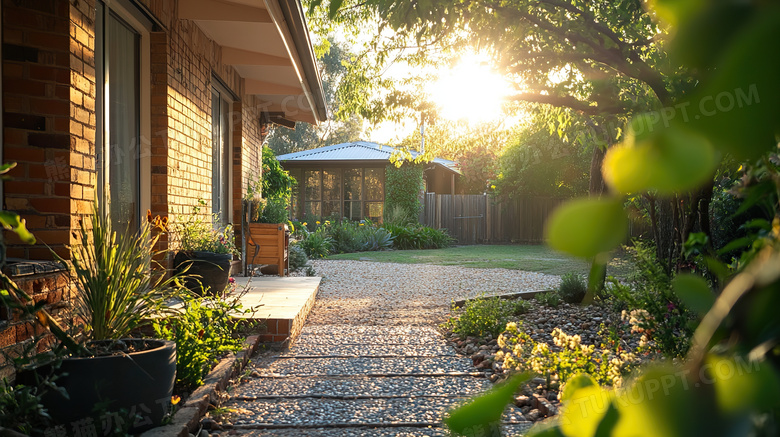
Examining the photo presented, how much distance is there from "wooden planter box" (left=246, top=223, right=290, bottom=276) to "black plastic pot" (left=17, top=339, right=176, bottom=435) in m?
5.66

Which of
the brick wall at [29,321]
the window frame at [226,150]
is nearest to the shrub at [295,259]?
the window frame at [226,150]

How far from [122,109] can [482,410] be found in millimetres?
4927

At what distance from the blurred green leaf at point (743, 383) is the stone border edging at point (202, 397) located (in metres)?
2.67

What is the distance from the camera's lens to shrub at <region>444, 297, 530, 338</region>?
5.06m

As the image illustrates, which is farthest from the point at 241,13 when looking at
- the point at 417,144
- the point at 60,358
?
the point at 417,144

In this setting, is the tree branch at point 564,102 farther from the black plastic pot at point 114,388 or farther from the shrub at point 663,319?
the black plastic pot at point 114,388

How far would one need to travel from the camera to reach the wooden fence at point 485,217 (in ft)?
66.4

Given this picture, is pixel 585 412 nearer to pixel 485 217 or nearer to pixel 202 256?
pixel 202 256

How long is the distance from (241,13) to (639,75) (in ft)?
11.2

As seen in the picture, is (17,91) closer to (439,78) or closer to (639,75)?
(639,75)

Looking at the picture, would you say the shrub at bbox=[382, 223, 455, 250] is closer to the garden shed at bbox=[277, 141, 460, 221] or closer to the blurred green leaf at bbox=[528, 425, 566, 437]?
the garden shed at bbox=[277, 141, 460, 221]

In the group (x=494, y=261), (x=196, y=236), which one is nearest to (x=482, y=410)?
(x=196, y=236)

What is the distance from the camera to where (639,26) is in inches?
231

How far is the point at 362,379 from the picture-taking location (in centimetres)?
383
